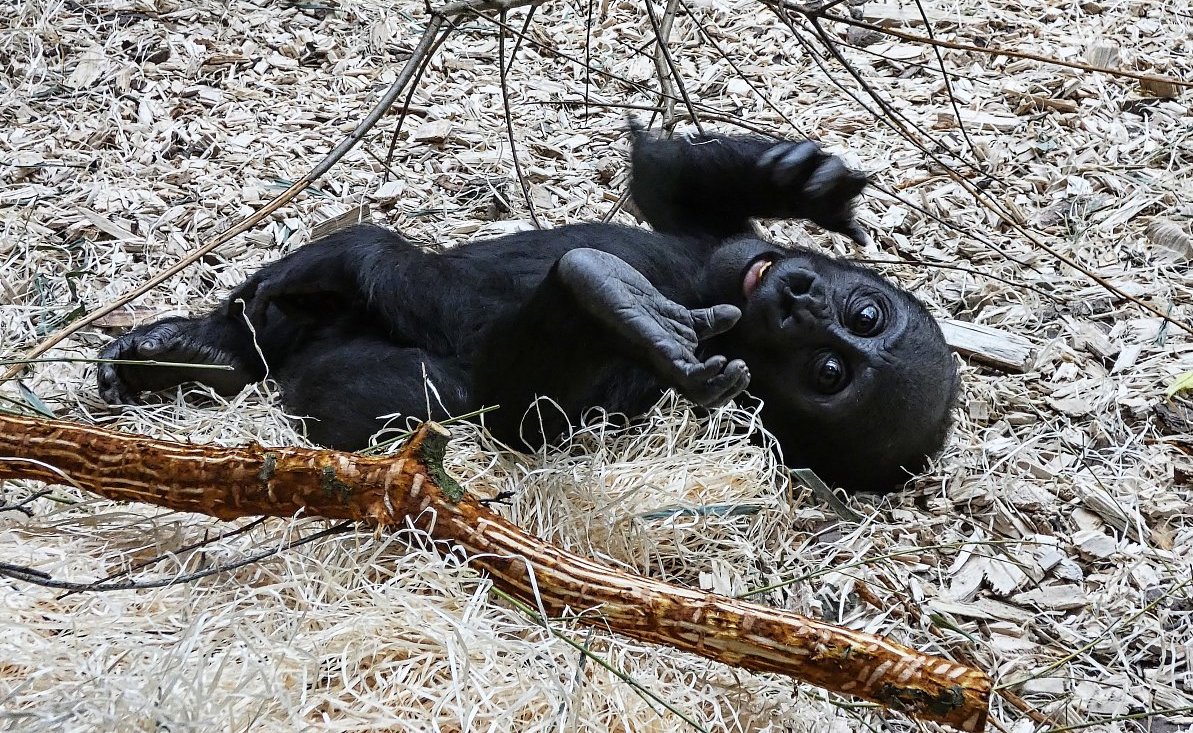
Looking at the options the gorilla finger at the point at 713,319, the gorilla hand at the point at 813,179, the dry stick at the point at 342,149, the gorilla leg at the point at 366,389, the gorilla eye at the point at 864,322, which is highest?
the dry stick at the point at 342,149

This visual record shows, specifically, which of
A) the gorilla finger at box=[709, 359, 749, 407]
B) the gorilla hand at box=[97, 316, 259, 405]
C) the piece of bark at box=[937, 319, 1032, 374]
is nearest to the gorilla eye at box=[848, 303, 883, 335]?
the piece of bark at box=[937, 319, 1032, 374]

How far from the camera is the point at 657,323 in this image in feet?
6.55

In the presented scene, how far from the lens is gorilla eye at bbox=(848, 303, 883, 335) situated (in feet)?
8.51

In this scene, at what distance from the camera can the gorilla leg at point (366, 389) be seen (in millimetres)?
2475

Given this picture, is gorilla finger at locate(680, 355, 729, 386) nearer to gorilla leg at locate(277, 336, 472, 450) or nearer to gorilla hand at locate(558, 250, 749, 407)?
gorilla hand at locate(558, 250, 749, 407)

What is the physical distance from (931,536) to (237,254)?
2046 mm

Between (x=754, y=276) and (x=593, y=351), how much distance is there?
553mm

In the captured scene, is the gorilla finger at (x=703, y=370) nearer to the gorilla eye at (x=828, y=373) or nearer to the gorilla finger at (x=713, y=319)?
the gorilla finger at (x=713, y=319)

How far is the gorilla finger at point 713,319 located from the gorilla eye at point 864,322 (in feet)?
2.18

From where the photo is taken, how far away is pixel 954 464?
2715mm

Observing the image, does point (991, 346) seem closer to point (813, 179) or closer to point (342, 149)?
point (813, 179)

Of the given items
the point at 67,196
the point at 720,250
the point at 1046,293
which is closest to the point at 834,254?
the point at 1046,293

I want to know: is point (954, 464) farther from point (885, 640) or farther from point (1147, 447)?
point (885, 640)

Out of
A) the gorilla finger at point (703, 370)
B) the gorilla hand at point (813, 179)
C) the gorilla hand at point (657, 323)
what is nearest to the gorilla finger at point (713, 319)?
the gorilla hand at point (657, 323)
